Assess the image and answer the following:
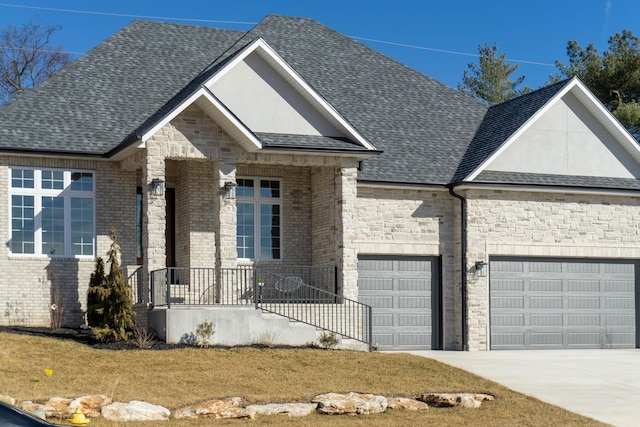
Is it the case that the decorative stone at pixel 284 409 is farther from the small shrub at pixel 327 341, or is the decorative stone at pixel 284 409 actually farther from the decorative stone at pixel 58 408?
the small shrub at pixel 327 341

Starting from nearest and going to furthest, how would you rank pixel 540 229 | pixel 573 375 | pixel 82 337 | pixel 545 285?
1. pixel 573 375
2. pixel 82 337
3. pixel 540 229
4. pixel 545 285

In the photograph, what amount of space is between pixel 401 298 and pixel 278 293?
3.20 metres

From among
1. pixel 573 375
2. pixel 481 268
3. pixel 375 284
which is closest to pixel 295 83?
pixel 375 284

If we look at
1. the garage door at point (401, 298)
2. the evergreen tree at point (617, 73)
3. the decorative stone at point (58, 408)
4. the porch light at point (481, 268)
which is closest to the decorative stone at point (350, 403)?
the decorative stone at point (58, 408)

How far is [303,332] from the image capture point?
74.7 ft

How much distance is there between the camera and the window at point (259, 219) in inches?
1024

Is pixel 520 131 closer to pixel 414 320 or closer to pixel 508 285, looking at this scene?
pixel 508 285

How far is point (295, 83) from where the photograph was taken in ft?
80.4

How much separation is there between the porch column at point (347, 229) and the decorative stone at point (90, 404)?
9.71 m

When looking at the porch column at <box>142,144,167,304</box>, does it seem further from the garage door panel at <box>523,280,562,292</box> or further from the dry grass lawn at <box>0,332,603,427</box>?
the garage door panel at <box>523,280,562,292</box>

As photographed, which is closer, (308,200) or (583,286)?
(308,200)

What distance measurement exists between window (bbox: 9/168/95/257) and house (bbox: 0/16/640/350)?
0.15ft

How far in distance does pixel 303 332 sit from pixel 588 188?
9138 mm

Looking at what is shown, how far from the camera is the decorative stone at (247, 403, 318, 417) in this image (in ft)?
52.6
